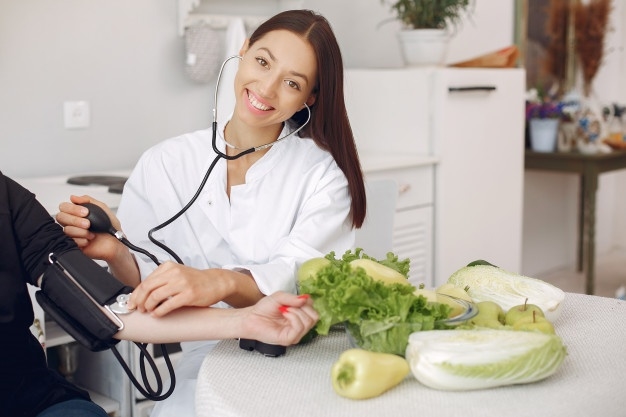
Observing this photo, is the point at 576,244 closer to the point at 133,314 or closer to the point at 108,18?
the point at 108,18

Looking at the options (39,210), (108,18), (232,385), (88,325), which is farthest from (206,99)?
(232,385)

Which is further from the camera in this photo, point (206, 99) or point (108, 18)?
point (206, 99)

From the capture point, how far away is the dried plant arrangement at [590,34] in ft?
15.4

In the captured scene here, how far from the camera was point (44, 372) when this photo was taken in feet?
4.72

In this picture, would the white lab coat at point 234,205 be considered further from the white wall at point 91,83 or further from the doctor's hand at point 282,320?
the white wall at point 91,83

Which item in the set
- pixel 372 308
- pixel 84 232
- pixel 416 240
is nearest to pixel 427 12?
pixel 416 240

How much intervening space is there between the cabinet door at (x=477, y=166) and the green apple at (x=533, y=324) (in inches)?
78.4

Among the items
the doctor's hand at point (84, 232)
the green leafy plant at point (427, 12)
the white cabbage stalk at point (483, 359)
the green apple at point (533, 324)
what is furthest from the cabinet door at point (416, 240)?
the white cabbage stalk at point (483, 359)

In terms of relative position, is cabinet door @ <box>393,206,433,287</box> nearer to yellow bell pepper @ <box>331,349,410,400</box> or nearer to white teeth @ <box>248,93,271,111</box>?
white teeth @ <box>248,93,271,111</box>

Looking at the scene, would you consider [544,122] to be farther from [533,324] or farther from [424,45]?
[533,324]

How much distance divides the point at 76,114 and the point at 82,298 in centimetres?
155

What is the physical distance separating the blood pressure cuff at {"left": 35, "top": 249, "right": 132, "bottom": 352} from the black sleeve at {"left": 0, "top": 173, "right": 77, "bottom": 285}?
0.06 metres

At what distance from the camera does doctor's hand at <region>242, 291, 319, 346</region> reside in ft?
4.00

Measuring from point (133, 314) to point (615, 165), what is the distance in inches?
126
